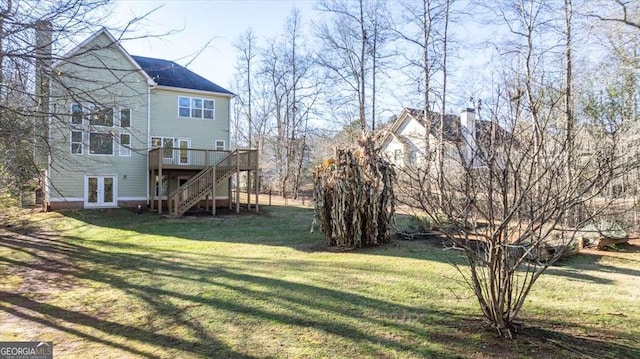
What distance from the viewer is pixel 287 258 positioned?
821cm

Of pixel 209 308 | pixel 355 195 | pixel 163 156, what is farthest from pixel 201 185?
pixel 209 308

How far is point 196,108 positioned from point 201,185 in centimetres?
496

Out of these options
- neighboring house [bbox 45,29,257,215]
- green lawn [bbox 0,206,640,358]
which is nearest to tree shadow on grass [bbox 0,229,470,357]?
green lawn [bbox 0,206,640,358]

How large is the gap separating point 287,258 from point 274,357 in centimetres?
474

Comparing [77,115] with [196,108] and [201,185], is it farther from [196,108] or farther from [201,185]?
[196,108]

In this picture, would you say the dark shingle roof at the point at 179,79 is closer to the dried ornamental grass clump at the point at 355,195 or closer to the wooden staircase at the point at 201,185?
the wooden staircase at the point at 201,185

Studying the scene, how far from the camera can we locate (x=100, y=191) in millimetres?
17609

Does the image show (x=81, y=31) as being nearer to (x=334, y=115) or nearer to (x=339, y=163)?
(x=339, y=163)

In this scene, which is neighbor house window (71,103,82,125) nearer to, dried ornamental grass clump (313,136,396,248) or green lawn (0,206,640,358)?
green lawn (0,206,640,358)

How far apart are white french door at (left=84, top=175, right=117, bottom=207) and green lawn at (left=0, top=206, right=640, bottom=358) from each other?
A: 836 centimetres

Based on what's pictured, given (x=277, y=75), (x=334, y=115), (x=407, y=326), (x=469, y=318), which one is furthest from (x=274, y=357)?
(x=277, y=75)

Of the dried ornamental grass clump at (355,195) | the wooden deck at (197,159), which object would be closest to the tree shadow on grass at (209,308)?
the dried ornamental grass clump at (355,195)

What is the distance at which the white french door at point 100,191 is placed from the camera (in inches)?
684

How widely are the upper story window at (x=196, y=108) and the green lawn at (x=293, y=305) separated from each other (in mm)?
11415
